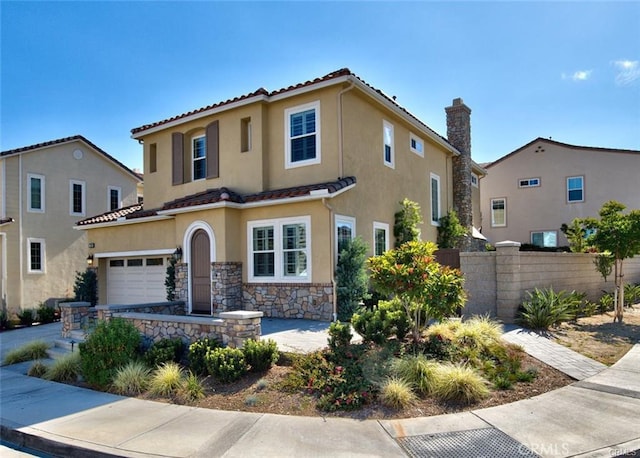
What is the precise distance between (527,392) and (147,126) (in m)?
16.1

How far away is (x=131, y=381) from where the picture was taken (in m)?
7.32

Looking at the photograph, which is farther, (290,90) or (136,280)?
(136,280)

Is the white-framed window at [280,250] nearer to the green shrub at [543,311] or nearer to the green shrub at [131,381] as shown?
the green shrub at [131,381]

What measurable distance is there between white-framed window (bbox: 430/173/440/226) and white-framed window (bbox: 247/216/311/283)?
827 cm

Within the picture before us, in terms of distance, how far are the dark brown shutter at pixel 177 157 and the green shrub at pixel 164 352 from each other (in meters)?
9.11

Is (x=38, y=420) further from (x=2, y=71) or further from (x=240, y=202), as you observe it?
(x=2, y=71)

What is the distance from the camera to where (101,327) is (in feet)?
27.5

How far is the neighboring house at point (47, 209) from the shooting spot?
1961cm

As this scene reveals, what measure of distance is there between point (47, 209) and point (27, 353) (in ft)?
42.7

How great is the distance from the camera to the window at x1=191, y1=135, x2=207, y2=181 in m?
15.9

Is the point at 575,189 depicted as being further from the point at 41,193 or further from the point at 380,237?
the point at 41,193

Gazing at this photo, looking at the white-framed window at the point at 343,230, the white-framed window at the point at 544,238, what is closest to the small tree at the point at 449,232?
the white-framed window at the point at 343,230

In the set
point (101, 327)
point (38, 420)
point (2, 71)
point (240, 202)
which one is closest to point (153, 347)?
point (101, 327)

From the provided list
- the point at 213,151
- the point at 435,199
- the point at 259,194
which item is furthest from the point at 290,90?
the point at 435,199
